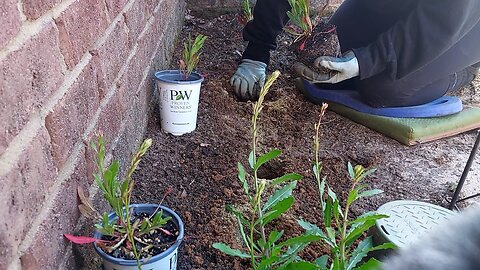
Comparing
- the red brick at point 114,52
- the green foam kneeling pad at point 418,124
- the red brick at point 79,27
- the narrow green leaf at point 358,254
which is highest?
the red brick at point 79,27

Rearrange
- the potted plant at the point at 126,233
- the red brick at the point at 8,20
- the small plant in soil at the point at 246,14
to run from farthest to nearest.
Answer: the small plant in soil at the point at 246,14 → the potted plant at the point at 126,233 → the red brick at the point at 8,20

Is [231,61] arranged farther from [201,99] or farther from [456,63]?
[456,63]

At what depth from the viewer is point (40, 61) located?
887 mm

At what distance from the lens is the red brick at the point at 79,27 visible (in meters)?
1.02

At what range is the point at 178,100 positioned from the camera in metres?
1.85

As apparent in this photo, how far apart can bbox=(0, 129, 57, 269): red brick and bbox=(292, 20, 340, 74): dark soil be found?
1495 mm

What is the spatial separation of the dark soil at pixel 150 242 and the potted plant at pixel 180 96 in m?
0.67

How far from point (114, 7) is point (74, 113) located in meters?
0.50

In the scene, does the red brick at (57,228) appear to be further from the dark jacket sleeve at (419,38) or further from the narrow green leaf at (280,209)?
the dark jacket sleeve at (419,38)

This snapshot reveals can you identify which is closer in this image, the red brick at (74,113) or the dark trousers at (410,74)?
the red brick at (74,113)

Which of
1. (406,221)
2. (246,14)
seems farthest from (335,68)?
(246,14)

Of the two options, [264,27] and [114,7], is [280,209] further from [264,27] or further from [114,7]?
[264,27]

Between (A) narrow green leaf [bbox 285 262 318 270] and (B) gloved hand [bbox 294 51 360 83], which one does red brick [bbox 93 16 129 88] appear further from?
(B) gloved hand [bbox 294 51 360 83]

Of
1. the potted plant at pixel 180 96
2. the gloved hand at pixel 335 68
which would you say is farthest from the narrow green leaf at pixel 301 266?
the gloved hand at pixel 335 68
